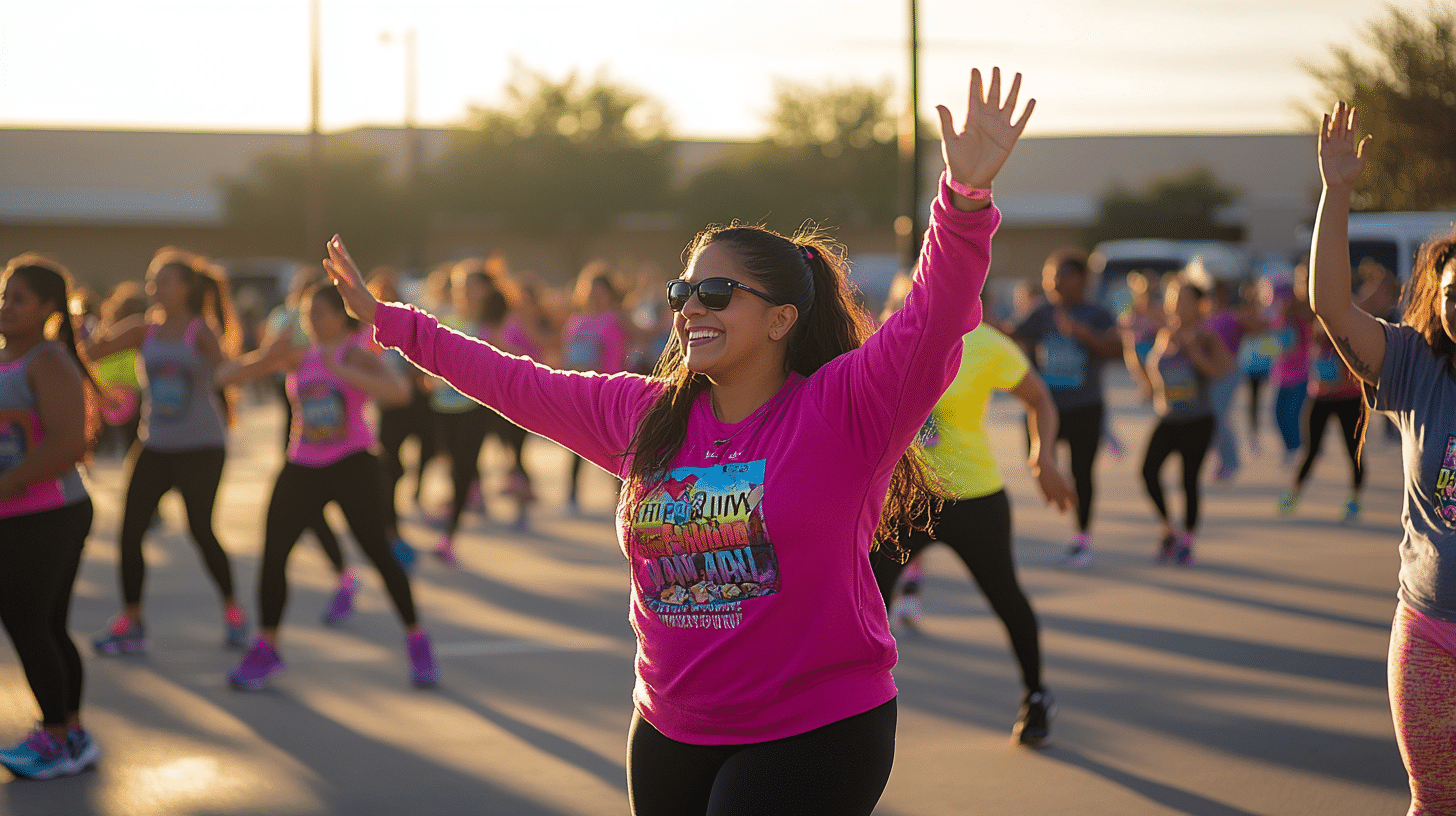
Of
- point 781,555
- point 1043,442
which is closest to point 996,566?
point 1043,442

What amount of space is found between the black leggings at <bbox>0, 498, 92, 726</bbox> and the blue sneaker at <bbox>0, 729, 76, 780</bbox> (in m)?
0.07

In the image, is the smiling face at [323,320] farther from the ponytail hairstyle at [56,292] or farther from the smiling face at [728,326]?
the smiling face at [728,326]

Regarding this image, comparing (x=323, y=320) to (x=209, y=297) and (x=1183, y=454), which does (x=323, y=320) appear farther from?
(x=1183, y=454)

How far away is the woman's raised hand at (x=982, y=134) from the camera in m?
2.34

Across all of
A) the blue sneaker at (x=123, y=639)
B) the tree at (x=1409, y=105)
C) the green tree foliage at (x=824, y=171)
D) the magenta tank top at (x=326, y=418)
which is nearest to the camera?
the magenta tank top at (x=326, y=418)

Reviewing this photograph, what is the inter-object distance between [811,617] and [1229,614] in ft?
19.3

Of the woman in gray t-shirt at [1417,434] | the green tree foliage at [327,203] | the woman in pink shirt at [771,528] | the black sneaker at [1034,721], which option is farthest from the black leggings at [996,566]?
the green tree foliage at [327,203]

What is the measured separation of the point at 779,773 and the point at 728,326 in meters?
0.86

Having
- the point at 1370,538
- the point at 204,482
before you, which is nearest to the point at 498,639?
the point at 204,482

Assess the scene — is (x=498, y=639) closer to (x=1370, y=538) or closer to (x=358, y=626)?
(x=358, y=626)

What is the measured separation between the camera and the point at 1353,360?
3.47 m

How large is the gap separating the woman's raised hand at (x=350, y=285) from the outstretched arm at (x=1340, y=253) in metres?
2.26

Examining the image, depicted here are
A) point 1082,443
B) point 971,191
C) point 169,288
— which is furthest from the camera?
point 1082,443

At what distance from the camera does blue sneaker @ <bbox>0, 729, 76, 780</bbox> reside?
496 cm
